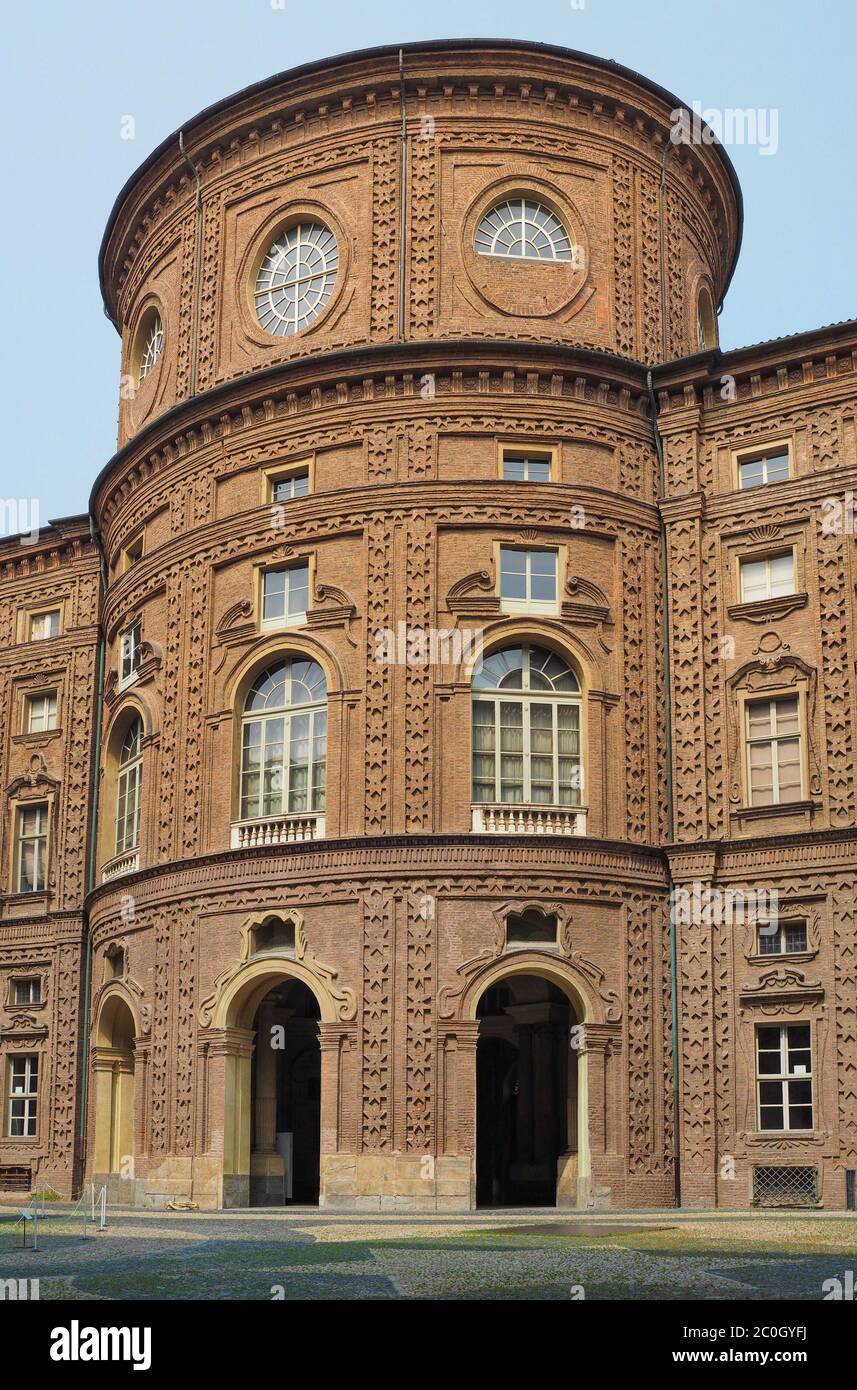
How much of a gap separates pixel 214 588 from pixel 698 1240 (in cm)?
1866

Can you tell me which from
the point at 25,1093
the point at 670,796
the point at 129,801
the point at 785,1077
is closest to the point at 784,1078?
the point at 785,1077

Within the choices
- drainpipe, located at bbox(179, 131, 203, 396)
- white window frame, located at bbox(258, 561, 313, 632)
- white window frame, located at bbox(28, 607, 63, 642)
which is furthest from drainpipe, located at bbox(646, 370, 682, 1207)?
white window frame, located at bbox(28, 607, 63, 642)

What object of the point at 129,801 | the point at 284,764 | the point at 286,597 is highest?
the point at 286,597

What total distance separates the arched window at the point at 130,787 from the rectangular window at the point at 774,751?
13.9 metres

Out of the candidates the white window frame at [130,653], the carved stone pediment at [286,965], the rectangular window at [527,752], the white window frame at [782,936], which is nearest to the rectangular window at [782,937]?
the white window frame at [782,936]

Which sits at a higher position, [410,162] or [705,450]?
[410,162]

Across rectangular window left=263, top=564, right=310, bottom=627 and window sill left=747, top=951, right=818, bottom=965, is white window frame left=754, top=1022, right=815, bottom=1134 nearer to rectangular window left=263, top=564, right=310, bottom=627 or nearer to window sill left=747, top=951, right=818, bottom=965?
window sill left=747, top=951, right=818, bottom=965

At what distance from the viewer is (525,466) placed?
35.7m

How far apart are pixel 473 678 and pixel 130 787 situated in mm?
10478

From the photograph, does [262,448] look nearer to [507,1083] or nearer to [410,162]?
[410,162]

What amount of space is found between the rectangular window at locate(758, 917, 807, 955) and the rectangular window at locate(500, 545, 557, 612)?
7704 mm

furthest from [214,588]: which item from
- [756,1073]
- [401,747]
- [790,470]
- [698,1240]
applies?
[698,1240]

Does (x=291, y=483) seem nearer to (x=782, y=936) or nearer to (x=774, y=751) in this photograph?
(x=774, y=751)

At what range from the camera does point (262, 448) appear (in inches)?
1455
